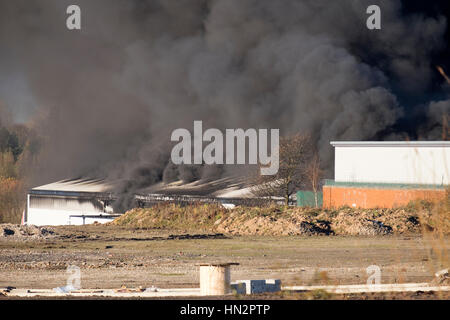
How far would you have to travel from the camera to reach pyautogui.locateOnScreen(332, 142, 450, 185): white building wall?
35.5 metres

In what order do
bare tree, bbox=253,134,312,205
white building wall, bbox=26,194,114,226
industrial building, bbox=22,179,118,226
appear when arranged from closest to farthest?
bare tree, bbox=253,134,312,205 → industrial building, bbox=22,179,118,226 → white building wall, bbox=26,194,114,226

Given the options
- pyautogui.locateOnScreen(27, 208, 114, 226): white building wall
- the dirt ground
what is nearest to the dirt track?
the dirt ground

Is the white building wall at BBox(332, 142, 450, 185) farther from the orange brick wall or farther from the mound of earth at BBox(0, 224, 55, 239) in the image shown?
the mound of earth at BBox(0, 224, 55, 239)

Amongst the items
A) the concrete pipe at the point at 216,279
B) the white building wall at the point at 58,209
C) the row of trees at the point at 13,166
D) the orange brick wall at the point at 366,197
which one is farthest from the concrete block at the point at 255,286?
the row of trees at the point at 13,166

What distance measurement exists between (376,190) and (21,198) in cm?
Result: 3415

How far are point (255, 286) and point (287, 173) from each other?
27.5 meters

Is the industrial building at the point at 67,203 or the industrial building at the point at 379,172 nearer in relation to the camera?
the industrial building at the point at 379,172

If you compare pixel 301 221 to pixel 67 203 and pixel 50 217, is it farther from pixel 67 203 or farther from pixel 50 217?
pixel 50 217

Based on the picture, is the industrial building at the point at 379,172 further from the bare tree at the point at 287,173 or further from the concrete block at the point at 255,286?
the concrete block at the point at 255,286

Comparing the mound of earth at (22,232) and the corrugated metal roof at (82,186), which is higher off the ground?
the corrugated metal roof at (82,186)

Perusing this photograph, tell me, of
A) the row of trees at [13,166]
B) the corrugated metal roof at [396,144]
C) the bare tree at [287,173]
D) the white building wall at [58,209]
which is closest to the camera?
the corrugated metal roof at [396,144]

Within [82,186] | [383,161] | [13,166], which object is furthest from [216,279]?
[13,166]

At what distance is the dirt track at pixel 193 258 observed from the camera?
16.6m

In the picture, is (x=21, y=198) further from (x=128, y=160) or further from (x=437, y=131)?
(x=437, y=131)
